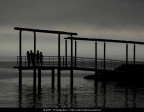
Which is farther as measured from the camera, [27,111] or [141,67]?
[141,67]

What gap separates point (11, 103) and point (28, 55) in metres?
8.55

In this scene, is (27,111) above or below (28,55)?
below

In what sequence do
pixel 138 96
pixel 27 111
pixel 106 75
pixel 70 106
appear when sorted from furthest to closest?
pixel 106 75
pixel 138 96
pixel 70 106
pixel 27 111

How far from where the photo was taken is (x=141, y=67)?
51656 mm

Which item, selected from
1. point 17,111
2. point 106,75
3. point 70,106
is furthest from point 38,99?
point 106,75

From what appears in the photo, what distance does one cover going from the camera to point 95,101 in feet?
126

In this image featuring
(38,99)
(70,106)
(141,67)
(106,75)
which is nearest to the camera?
(70,106)

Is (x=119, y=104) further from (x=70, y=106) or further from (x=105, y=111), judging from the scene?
(x=105, y=111)

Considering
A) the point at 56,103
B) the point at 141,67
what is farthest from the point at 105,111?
the point at 141,67

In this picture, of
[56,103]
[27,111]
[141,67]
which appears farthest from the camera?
[141,67]

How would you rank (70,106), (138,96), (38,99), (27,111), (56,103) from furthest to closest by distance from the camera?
1. (138,96)
2. (38,99)
3. (56,103)
4. (70,106)
5. (27,111)

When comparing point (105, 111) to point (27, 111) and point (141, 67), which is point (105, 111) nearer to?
point (27, 111)

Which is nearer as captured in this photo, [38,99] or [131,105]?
[131,105]

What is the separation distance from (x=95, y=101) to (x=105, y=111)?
38.1 ft
